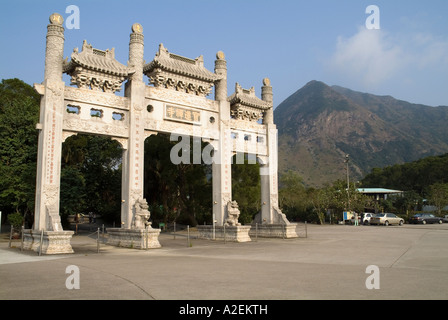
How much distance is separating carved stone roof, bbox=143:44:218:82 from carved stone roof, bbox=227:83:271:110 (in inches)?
71.7

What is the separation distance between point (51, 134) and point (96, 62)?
3591 millimetres

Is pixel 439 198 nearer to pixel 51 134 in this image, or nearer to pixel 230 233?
pixel 230 233

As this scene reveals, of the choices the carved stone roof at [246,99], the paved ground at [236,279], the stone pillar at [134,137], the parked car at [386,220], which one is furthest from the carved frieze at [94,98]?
the parked car at [386,220]

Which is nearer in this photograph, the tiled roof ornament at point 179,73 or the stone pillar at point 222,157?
the tiled roof ornament at point 179,73

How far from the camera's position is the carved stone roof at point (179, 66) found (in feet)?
57.9

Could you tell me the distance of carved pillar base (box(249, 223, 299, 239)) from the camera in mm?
19766

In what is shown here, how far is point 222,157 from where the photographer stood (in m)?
19.7

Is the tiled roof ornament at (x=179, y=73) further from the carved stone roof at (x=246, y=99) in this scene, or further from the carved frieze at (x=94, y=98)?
the carved frieze at (x=94, y=98)

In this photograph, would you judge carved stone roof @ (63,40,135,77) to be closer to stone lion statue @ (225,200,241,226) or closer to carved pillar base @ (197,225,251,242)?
stone lion statue @ (225,200,241,226)

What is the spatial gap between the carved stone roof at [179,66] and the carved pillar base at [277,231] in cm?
822
